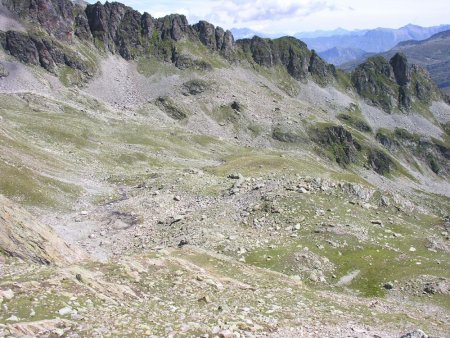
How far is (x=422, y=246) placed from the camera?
168ft

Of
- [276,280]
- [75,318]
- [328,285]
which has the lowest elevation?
[328,285]

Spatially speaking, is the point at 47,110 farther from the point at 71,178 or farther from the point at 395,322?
the point at 395,322

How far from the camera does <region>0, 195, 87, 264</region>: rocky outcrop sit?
27188mm

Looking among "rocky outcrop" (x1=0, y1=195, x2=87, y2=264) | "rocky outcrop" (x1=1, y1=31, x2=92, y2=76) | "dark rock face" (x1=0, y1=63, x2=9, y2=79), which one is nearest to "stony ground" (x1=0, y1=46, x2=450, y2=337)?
"rocky outcrop" (x1=0, y1=195, x2=87, y2=264)

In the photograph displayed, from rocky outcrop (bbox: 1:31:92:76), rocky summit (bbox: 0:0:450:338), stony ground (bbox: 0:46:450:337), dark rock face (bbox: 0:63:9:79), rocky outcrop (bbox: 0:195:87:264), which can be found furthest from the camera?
rocky outcrop (bbox: 1:31:92:76)

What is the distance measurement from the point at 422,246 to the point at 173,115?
153 m

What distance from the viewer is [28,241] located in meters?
28.6

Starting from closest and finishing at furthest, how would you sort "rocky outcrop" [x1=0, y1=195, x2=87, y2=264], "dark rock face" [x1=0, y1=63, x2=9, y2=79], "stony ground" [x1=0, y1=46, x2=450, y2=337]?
"stony ground" [x1=0, y1=46, x2=450, y2=337] < "rocky outcrop" [x1=0, y1=195, x2=87, y2=264] < "dark rock face" [x1=0, y1=63, x2=9, y2=79]

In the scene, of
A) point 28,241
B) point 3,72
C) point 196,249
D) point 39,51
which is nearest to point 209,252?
point 196,249

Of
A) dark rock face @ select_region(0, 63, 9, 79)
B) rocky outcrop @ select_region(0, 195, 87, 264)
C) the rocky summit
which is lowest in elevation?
the rocky summit

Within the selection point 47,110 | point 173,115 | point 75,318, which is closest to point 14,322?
point 75,318

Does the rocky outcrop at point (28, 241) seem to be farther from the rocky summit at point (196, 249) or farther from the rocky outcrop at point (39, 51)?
the rocky outcrop at point (39, 51)

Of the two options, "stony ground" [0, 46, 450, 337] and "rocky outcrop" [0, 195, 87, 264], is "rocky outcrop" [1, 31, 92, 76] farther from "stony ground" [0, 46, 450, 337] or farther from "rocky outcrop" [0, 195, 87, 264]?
"rocky outcrop" [0, 195, 87, 264]

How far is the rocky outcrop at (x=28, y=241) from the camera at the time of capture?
27.2 m
